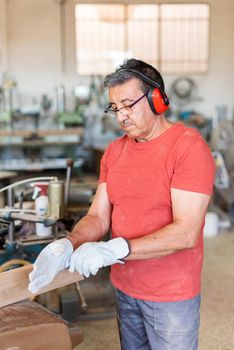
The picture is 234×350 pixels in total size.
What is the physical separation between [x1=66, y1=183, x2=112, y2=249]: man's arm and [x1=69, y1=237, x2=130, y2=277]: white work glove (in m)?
0.19

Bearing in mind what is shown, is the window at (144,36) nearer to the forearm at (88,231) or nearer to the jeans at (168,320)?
the forearm at (88,231)

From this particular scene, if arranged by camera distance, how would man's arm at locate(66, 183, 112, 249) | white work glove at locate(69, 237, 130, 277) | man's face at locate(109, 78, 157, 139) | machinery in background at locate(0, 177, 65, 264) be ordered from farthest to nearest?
machinery in background at locate(0, 177, 65, 264) < man's arm at locate(66, 183, 112, 249) < man's face at locate(109, 78, 157, 139) < white work glove at locate(69, 237, 130, 277)

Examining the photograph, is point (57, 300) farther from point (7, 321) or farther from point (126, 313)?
point (7, 321)

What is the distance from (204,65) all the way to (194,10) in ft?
2.01

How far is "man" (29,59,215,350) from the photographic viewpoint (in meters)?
1.01

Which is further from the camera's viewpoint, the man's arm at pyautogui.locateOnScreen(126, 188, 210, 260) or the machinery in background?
the machinery in background

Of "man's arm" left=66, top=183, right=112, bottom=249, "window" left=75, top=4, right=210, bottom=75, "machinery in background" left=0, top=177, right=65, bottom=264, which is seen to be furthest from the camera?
"window" left=75, top=4, right=210, bottom=75

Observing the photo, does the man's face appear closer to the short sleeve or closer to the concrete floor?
the short sleeve

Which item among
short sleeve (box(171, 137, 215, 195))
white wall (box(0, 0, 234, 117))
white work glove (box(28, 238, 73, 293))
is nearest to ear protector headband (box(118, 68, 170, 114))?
short sleeve (box(171, 137, 215, 195))

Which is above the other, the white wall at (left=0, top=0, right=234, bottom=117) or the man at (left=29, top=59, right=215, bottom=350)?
the white wall at (left=0, top=0, right=234, bottom=117)

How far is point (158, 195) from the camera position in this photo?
1070 millimetres

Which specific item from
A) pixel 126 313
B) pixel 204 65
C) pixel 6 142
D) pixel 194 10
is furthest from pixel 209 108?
pixel 126 313

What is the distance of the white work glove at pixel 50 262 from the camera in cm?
100

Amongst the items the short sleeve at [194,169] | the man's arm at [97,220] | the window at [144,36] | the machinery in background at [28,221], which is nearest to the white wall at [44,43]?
the window at [144,36]
